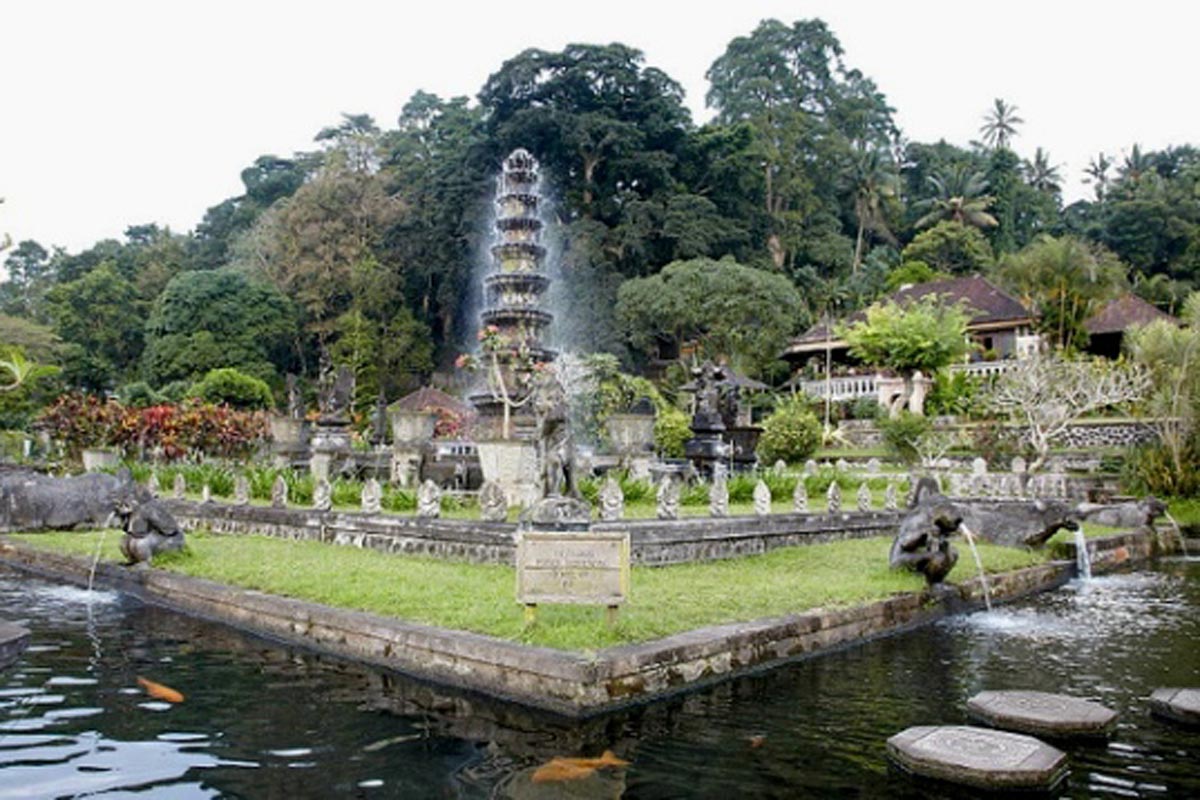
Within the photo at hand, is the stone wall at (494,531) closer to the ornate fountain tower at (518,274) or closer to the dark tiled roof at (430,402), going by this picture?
the ornate fountain tower at (518,274)

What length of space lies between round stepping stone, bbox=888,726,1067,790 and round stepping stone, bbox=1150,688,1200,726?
1.47 m

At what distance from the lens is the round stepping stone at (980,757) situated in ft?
17.3

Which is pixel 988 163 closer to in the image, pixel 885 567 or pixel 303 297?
pixel 303 297

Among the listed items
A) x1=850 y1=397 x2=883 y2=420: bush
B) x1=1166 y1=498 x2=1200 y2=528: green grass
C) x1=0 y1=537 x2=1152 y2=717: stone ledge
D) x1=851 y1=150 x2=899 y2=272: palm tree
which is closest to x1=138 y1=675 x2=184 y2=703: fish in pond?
x1=0 y1=537 x2=1152 y2=717: stone ledge

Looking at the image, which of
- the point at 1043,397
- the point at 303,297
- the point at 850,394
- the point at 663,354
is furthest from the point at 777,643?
the point at 303,297

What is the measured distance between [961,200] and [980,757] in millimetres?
61087

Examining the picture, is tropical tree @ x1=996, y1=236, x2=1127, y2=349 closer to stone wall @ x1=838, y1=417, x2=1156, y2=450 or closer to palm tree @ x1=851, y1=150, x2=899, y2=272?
stone wall @ x1=838, y1=417, x2=1156, y2=450

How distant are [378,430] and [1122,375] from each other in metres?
23.4

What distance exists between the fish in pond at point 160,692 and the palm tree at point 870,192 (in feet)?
190

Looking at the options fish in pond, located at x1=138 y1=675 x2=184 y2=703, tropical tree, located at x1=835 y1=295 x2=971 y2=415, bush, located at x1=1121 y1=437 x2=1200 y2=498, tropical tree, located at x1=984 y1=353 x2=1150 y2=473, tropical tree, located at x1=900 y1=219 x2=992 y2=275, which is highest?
tropical tree, located at x1=900 y1=219 x2=992 y2=275

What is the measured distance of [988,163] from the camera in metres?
65.4

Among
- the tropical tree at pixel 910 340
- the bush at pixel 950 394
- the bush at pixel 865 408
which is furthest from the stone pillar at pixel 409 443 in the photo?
the bush at pixel 950 394

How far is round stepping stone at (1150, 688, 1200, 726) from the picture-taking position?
6449 mm

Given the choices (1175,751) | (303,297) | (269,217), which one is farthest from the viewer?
(269,217)
